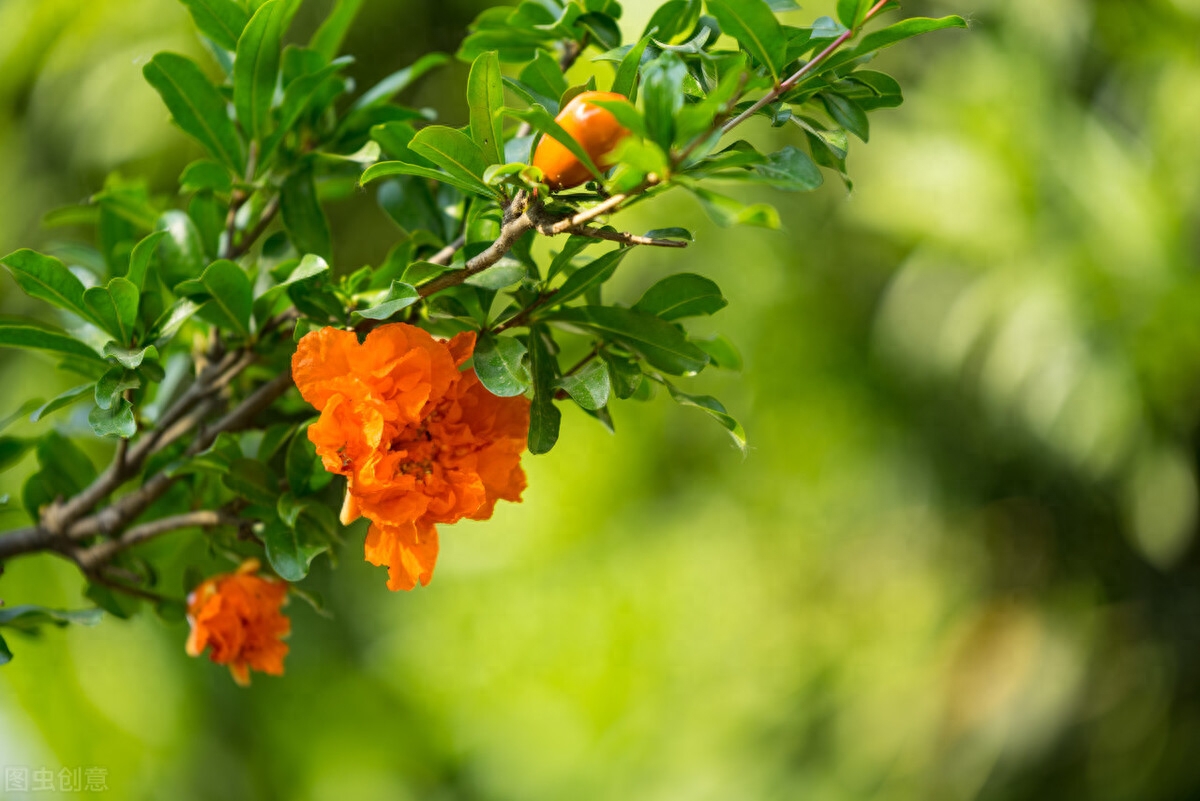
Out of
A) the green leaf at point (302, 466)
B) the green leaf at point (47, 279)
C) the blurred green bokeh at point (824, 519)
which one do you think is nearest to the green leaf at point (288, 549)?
the green leaf at point (302, 466)

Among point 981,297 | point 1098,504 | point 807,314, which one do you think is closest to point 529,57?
point 981,297

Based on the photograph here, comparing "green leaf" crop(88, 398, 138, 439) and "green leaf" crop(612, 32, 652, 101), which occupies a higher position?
"green leaf" crop(612, 32, 652, 101)

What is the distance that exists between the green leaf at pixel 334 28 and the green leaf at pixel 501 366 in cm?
26

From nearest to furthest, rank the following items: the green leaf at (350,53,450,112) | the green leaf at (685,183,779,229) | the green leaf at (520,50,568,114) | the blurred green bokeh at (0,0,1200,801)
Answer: the green leaf at (685,183,779,229) → the green leaf at (520,50,568,114) → the green leaf at (350,53,450,112) → the blurred green bokeh at (0,0,1200,801)

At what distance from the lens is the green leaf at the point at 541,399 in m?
0.36

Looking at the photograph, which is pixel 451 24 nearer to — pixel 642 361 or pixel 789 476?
pixel 789 476

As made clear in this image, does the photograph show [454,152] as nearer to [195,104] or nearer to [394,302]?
[394,302]

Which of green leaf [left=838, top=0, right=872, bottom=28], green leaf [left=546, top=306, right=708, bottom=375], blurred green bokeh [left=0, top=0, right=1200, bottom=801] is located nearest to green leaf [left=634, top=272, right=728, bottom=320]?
green leaf [left=546, top=306, right=708, bottom=375]

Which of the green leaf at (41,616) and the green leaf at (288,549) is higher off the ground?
the green leaf at (288,549)

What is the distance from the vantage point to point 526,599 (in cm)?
190

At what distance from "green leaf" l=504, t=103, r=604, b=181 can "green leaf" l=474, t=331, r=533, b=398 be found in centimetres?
8

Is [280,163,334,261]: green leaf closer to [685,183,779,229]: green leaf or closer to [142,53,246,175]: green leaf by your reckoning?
[142,53,246,175]: green leaf

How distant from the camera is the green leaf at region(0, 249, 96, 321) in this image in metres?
0.40

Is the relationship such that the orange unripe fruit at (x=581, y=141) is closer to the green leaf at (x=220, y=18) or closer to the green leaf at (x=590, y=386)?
the green leaf at (x=590, y=386)
